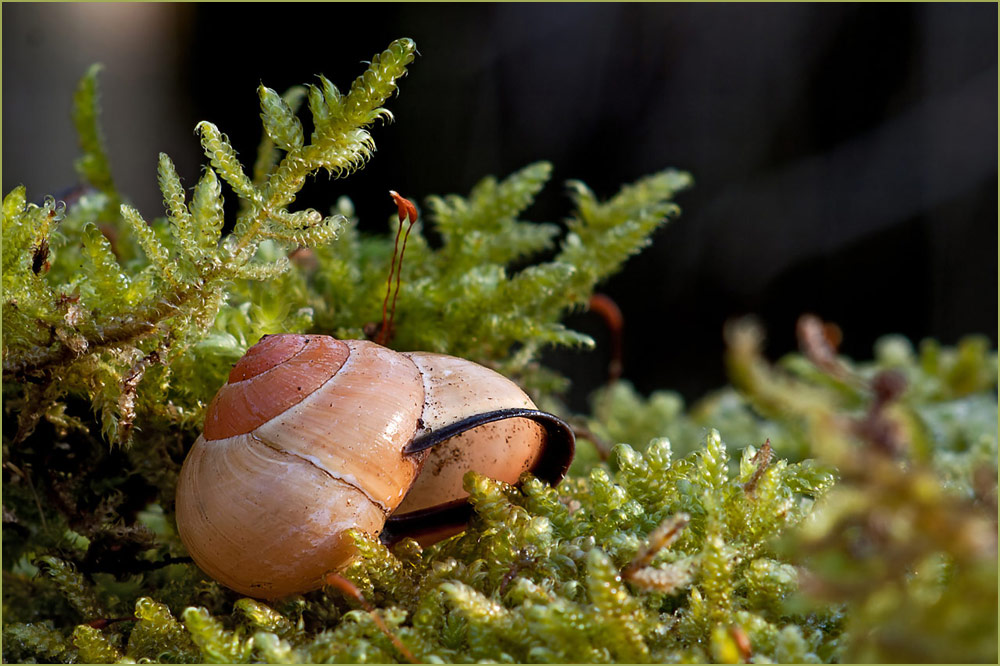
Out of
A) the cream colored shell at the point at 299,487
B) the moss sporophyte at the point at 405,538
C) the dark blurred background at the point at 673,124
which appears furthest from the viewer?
the dark blurred background at the point at 673,124

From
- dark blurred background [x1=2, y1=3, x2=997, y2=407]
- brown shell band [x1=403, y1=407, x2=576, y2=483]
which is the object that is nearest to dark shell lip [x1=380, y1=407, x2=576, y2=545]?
brown shell band [x1=403, y1=407, x2=576, y2=483]

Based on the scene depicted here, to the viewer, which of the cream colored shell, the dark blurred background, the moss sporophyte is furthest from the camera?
the dark blurred background

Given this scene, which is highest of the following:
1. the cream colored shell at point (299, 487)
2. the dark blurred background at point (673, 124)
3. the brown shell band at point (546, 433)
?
the dark blurred background at point (673, 124)

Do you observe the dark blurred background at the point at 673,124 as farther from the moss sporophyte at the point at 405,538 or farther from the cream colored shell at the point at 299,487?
the cream colored shell at the point at 299,487

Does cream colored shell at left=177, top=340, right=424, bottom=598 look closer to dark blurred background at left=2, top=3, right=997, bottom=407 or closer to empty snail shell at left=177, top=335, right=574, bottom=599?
empty snail shell at left=177, top=335, right=574, bottom=599

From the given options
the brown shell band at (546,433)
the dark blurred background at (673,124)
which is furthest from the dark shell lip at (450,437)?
the dark blurred background at (673,124)

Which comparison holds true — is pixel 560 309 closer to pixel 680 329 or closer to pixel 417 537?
pixel 417 537

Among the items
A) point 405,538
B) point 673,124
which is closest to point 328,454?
point 405,538
